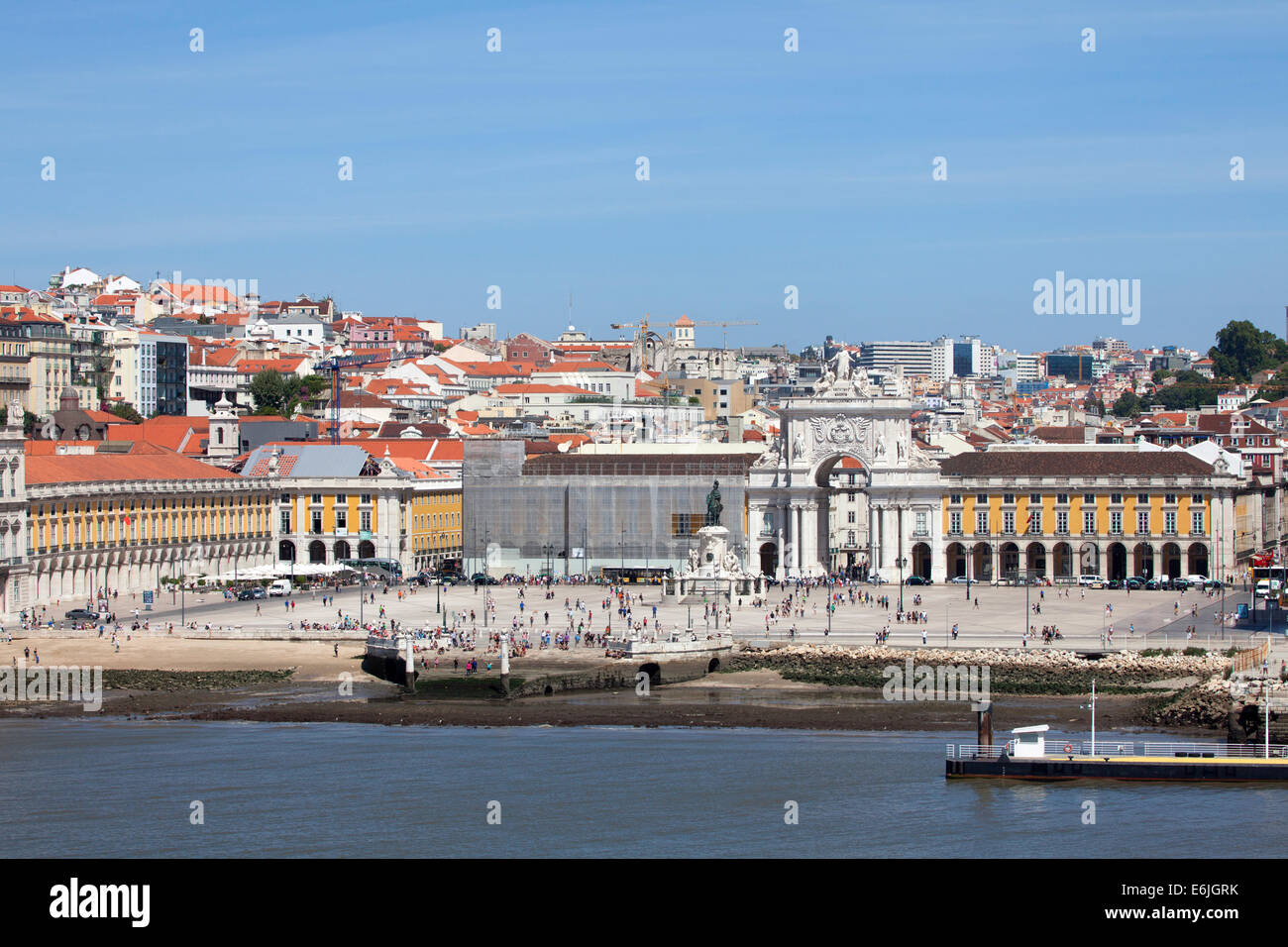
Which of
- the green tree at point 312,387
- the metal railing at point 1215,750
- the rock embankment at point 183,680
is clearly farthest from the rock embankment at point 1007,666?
the green tree at point 312,387

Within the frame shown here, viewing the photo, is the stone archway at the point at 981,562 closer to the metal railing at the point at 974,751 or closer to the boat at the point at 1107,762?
the boat at the point at 1107,762

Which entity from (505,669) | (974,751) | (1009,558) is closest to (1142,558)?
(1009,558)

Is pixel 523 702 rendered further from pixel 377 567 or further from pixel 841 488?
pixel 841 488

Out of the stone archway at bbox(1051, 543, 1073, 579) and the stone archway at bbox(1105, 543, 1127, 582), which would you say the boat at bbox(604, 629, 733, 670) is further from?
the stone archway at bbox(1105, 543, 1127, 582)

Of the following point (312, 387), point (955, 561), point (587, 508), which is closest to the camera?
point (955, 561)

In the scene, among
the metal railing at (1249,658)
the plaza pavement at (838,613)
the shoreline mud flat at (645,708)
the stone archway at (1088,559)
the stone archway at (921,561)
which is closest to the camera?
the shoreline mud flat at (645,708)
